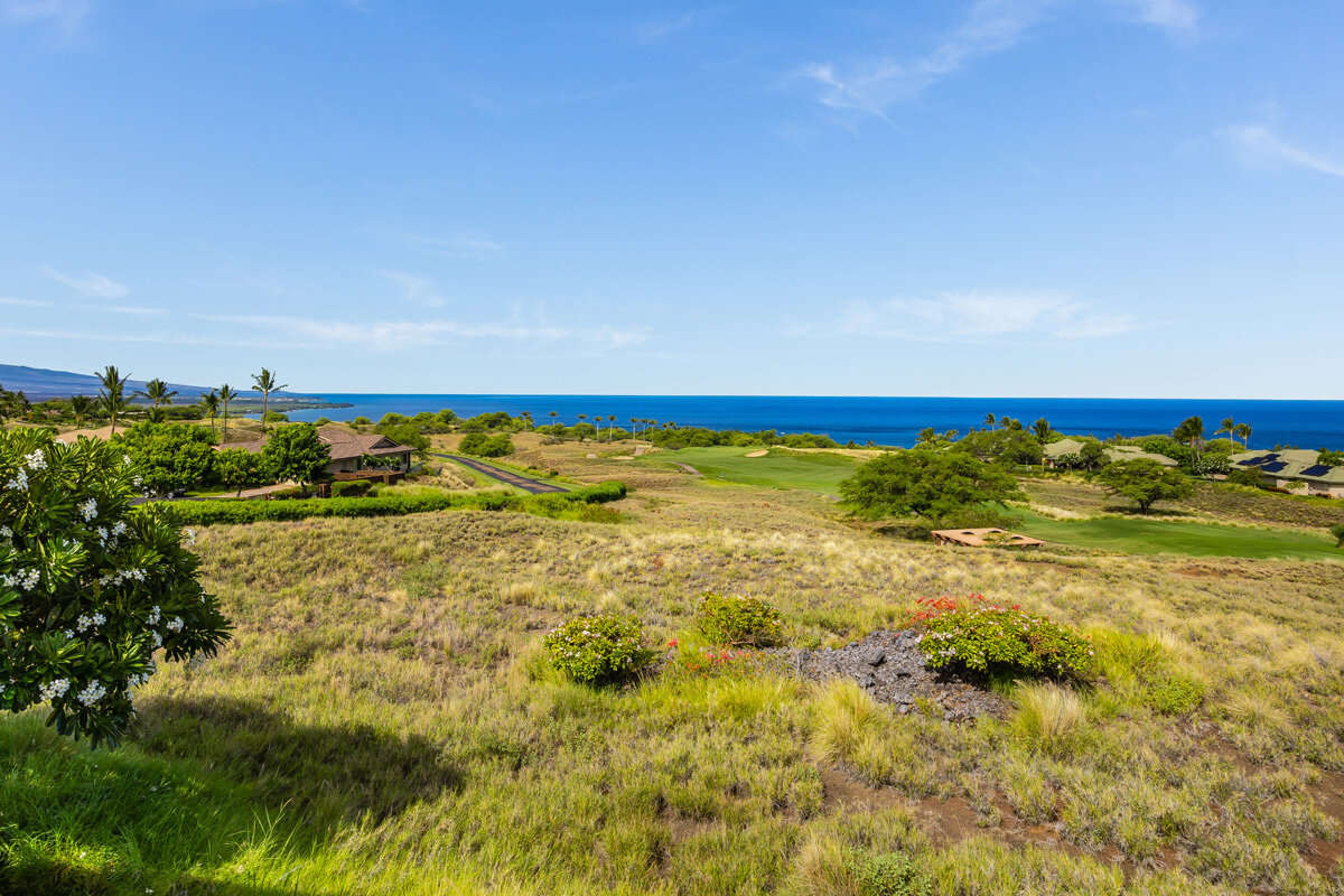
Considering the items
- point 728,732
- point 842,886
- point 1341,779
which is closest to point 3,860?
point 842,886

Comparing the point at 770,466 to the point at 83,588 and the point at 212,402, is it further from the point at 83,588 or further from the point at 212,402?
the point at 212,402

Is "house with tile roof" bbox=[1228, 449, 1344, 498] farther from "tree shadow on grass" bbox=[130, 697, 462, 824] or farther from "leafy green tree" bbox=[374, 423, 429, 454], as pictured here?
"leafy green tree" bbox=[374, 423, 429, 454]

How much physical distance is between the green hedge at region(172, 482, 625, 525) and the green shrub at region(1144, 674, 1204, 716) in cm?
2963

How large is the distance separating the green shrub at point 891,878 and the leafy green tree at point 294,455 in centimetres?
5785

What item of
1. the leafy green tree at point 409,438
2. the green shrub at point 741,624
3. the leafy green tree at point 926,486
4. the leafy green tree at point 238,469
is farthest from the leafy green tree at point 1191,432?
the leafy green tree at point 238,469

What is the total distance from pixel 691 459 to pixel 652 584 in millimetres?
79564

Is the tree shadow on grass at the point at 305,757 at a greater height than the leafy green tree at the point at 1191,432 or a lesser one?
lesser

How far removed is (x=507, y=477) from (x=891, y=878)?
73228 mm

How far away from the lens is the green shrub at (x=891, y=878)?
4723mm

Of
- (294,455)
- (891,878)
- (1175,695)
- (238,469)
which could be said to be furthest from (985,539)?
(238,469)

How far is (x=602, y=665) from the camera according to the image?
392 inches

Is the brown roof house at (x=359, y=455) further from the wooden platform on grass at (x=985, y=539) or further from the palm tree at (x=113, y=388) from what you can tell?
the wooden platform on grass at (x=985, y=539)

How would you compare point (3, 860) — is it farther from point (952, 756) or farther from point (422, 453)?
point (422, 453)

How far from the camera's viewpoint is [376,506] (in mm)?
35688
